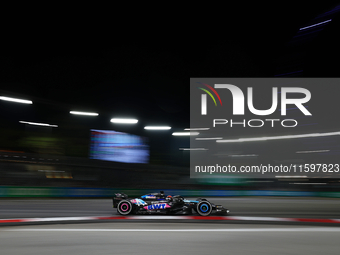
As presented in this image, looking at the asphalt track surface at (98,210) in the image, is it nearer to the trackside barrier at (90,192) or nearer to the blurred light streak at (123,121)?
the trackside barrier at (90,192)

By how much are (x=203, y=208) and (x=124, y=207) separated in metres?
2.33

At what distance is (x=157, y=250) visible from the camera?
5020mm

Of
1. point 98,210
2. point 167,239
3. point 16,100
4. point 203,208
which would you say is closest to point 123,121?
point 16,100

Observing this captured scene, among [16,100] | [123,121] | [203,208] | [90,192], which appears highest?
[16,100]

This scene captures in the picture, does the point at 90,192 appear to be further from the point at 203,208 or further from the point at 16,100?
the point at 203,208

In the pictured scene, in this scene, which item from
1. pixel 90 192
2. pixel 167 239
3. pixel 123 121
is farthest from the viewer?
pixel 123 121

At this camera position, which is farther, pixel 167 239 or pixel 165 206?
pixel 165 206

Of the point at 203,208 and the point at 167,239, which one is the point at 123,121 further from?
the point at 167,239

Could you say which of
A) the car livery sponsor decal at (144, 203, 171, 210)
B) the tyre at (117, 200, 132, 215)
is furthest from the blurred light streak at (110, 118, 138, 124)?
the car livery sponsor decal at (144, 203, 171, 210)

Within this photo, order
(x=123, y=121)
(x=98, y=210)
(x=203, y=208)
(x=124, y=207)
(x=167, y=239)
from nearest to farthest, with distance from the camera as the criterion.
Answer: (x=167, y=239) → (x=203, y=208) → (x=124, y=207) → (x=98, y=210) → (x=123, y=121)

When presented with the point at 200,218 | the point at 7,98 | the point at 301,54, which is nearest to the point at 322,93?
the point at 301,54

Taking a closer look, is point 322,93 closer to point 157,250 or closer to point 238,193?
point 238,193

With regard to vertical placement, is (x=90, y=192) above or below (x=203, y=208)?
below

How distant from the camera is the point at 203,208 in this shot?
9523mm
